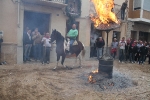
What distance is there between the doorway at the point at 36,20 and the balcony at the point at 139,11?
10.2 meters

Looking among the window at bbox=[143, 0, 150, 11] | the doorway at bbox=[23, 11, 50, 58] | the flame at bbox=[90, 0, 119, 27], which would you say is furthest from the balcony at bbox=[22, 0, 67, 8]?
the window at bbox=[143, 0, 150, 11]

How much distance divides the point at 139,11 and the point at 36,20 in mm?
11674

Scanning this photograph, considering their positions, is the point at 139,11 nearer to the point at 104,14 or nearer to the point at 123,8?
the point at 123,8

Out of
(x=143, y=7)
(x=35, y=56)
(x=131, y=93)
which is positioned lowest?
(x=131, y=93)

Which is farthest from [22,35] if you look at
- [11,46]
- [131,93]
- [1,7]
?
[131,93]

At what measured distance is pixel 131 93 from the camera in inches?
281

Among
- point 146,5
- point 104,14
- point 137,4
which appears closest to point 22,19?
point 104,14

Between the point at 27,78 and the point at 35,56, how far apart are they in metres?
4.98

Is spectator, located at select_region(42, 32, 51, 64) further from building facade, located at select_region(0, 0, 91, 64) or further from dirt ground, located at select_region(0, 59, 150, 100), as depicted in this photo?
dirt ground, located at select_region(0, 59, 150, 100)

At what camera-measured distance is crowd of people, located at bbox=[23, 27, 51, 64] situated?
12.4 meters

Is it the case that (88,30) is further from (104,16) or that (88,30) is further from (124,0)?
(104,16)

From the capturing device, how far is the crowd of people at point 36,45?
12352 millimetres

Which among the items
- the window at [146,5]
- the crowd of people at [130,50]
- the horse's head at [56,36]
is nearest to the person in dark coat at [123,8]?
the window at [146,5]

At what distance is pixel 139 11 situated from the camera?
19922 mm
